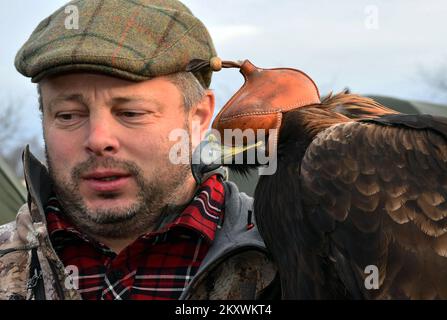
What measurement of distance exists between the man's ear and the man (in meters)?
0.09

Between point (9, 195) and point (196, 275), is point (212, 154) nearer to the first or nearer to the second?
point (196, 275)

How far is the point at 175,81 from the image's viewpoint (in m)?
3.18

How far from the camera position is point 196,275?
9.57ft

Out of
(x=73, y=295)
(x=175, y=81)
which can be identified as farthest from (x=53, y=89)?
(x=73, y=295)

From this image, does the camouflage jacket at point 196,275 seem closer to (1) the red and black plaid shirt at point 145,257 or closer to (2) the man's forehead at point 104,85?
(1) the red and black plaid shirt at point 145,257

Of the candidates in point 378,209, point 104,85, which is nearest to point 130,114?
point 104,85

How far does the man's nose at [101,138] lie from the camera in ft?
9.71

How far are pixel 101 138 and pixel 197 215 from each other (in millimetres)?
495

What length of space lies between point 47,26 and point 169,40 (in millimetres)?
523

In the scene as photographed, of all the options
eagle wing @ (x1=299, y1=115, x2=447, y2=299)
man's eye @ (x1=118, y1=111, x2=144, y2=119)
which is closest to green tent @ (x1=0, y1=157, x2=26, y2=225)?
man's eye @ (x1=118, y1=111, x2=144, y2=119)

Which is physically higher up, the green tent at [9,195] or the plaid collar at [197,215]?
the plaid collar at [197,215]

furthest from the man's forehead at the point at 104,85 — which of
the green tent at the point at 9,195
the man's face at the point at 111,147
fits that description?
the green tent at the point at 9,195

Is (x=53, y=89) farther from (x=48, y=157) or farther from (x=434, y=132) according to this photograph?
(x=434, y=132)

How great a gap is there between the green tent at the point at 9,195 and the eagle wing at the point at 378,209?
15.6ft
